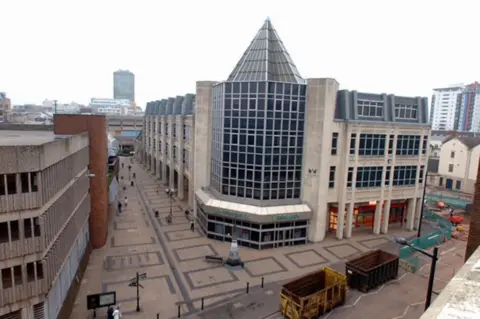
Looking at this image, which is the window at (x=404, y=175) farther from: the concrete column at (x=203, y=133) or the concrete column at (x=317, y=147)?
the concrete column at (x=203, y=133)

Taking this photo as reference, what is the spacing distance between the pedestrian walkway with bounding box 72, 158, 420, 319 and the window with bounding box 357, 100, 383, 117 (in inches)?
511

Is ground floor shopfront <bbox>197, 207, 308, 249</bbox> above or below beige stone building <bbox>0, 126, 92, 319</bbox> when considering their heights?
below

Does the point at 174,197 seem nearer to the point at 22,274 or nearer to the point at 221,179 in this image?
the point at 221,179

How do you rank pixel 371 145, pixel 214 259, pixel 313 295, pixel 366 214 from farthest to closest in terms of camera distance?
pixel 366 214
pixel 371 145
pixel 214 259
pixel 313 295

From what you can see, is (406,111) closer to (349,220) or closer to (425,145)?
(425,145)

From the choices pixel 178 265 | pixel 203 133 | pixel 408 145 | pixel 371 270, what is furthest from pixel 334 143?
pixel 178 265

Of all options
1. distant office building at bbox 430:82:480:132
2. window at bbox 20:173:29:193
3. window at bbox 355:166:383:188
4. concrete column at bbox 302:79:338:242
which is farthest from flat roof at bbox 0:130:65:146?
distant office building at bbox 430:82:480:132

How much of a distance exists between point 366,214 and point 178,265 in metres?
22.6

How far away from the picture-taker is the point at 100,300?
689 inches

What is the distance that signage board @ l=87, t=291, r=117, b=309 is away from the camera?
680 inches

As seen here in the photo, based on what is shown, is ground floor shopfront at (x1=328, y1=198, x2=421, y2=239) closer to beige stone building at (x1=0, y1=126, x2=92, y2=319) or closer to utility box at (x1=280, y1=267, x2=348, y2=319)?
utility box at (x1=280, y1=267, x2=348, y2=319)

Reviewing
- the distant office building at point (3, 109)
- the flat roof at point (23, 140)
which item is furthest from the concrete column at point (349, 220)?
the distant office building at point (3, 109)

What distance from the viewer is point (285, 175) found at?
1188 inches

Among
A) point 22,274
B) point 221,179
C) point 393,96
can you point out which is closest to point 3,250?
point 22,274
